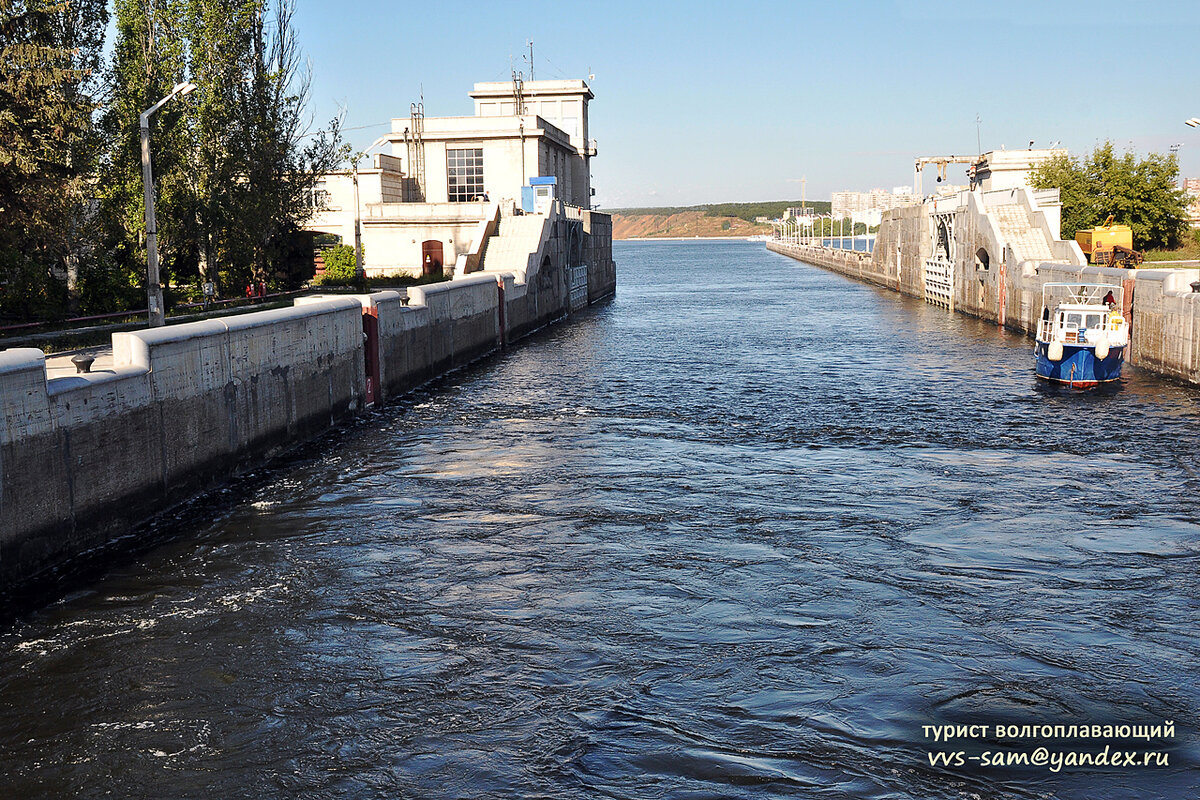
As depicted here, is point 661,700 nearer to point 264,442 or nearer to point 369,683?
point 369,683

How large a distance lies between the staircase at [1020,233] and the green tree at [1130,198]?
23.0 metres

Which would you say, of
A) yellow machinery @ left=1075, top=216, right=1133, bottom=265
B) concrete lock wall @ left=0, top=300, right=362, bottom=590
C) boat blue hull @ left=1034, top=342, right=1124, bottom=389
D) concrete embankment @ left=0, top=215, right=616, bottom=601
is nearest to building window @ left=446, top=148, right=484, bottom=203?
yellow machinery @ left=1075, top=216, right=1133, bottom=265

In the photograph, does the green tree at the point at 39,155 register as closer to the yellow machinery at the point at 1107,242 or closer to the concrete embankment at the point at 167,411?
the concrete embankment at the point at 167,411

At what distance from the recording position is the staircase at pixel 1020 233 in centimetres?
5631

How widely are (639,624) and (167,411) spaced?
33.3 feet

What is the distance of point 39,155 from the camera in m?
29.8

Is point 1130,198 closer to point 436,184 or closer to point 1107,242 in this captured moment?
point 1107,242

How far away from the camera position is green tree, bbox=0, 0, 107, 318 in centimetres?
2923

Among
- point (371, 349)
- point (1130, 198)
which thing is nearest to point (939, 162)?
point (1130, 198)

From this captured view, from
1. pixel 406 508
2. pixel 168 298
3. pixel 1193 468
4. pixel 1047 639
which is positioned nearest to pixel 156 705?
pixel 406 508

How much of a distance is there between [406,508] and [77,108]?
59.1ft

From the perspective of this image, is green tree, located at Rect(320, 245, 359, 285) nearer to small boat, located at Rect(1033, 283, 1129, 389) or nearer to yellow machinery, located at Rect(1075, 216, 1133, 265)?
small boat, located at Rect(1033, 283, 1129, 389)

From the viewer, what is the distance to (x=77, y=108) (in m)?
31.2

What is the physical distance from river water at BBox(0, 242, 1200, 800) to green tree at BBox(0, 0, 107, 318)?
11.8m
